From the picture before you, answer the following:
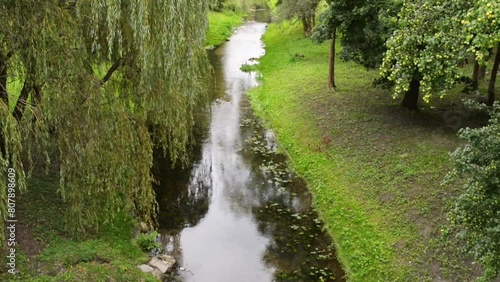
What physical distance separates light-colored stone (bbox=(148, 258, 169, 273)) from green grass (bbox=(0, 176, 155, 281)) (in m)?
0.25

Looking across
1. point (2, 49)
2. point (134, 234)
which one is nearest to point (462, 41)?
point (2, 49)

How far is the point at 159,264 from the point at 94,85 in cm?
569

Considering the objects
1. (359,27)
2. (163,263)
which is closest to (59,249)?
(163,263)

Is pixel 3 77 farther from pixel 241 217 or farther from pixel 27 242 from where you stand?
Answer: pixel 241 217

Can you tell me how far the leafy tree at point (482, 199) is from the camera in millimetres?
8398

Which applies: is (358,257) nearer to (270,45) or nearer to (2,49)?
(2,49)

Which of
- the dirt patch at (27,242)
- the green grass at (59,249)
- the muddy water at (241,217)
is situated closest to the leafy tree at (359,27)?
the muddy water at (241,217)

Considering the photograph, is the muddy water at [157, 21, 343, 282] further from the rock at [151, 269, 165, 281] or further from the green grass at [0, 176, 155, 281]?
the green grass at [0, 176, 155, 281]

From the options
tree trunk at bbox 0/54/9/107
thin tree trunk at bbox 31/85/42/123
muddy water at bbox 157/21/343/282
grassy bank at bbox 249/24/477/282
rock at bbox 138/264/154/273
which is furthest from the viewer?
muddy water at bbox 157/21/343/282

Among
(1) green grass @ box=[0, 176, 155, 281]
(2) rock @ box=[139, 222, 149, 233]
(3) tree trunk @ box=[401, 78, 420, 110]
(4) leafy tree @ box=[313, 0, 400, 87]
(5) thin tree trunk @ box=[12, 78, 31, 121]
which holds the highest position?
(4) leafy tree @ box=[313, 0, 400, 87]

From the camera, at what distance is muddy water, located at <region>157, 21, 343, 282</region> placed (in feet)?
44.8

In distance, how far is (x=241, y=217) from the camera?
54.3 ft

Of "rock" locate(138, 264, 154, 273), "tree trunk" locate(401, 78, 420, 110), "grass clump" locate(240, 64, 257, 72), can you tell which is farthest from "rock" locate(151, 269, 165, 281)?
"grass clump" locate(240, 64, 257, 72)

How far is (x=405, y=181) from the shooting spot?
625 inches
